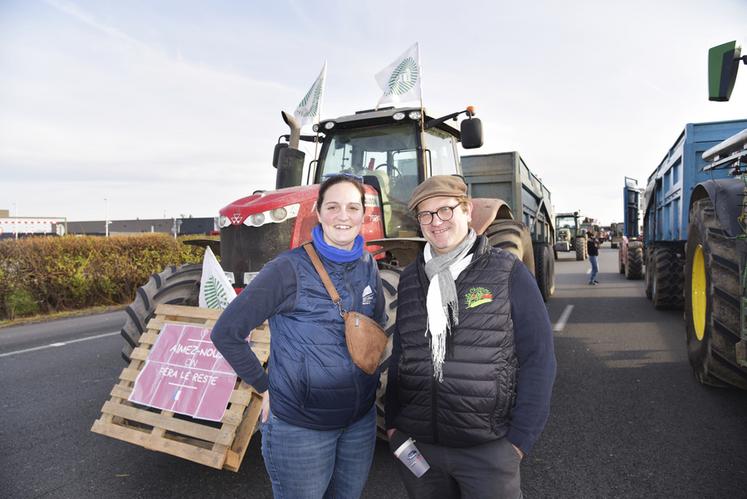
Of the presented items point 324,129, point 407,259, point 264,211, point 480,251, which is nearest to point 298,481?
point 480,251

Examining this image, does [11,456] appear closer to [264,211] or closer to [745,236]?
[264,211]

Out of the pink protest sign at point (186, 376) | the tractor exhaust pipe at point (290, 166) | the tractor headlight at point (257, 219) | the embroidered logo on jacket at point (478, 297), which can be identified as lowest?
the pink protest sign at point (186, 376)

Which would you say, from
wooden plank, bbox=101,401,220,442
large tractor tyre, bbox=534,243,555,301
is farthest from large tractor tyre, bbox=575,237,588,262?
wooden plank, bbox=101,401,220,442

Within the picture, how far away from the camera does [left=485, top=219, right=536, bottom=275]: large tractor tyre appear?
5078 mm

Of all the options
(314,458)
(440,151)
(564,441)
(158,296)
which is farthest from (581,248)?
(314,458)

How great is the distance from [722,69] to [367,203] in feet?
8.87

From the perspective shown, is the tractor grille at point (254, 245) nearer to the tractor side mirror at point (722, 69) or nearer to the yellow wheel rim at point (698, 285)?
the tractor side mirror at point (722, 69)

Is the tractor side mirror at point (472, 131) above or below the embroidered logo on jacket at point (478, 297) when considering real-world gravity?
above

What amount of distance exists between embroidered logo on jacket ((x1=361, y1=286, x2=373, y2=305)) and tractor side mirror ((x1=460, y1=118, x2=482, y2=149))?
9.69ft

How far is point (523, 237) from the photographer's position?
18.2 ft

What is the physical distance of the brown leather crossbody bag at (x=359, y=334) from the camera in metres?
1.92

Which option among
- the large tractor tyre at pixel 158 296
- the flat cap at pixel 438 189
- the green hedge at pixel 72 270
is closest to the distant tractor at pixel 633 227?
the green hedge at pixel 72 270

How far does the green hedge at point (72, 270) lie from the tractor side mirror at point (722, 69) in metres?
11.8

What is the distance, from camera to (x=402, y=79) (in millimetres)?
5488
